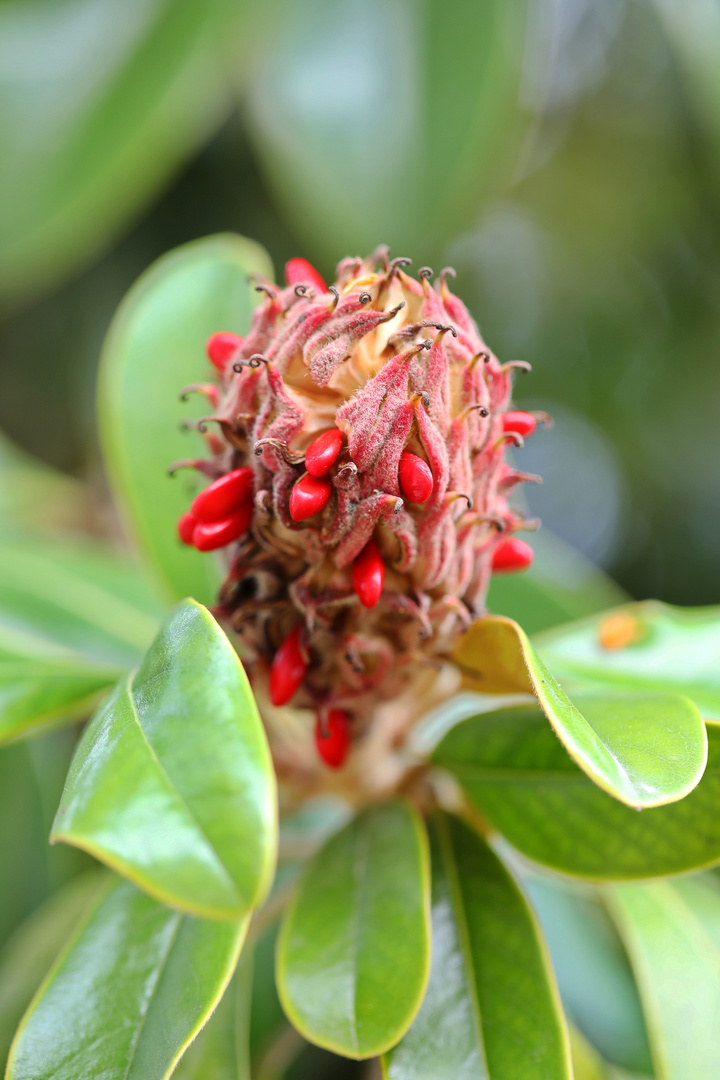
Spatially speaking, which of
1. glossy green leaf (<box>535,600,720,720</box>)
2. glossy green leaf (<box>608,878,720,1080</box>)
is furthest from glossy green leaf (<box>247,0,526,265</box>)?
glossy green leaf (<box>608,878,720,1080</box>)

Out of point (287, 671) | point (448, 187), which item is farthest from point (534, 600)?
point (448, 187)

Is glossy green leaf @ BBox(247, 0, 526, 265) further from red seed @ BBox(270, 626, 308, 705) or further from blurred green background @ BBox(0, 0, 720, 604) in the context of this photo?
red seed @ BBox(270, 626, 308, 705)

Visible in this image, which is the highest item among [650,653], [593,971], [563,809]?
[563,809]

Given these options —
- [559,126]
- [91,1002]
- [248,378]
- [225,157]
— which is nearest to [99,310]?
[225,157]

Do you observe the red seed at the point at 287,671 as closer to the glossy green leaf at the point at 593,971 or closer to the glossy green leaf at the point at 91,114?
the glossy green leaf at the point at 593,971

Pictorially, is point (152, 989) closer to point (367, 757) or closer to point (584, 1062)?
point (367, 757)

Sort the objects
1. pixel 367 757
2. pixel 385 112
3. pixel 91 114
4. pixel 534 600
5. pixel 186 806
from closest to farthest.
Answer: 1. pixel 186 806
2. pixel 367 757
3. pixel 534 600
4. pixel 91 114
5. pixel 385 112
